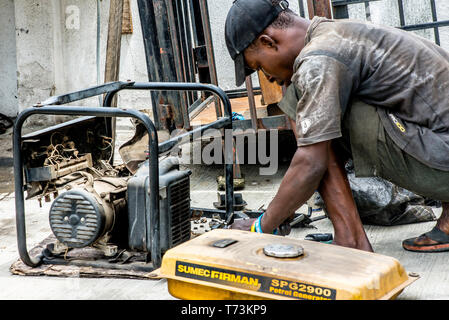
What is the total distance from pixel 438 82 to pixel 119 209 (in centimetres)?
159

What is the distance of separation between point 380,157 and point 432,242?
1.96 feet

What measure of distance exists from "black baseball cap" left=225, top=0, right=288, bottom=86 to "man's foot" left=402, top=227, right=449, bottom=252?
4.22ft

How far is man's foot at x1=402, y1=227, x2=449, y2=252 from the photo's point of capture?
9.59ft

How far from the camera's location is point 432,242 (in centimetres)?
294

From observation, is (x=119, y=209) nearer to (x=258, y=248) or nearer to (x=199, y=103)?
(x=258, y=248)

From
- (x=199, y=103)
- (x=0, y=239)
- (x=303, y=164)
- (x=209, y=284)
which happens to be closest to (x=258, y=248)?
(x=209, y=284)

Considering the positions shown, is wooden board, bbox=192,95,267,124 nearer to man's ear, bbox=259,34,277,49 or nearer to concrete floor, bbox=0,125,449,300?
concrete floor, bbox=0,125,449,300

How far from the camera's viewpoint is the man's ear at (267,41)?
8.48 ft

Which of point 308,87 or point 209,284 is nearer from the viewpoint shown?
point 209,284

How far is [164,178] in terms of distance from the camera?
2.83 meters

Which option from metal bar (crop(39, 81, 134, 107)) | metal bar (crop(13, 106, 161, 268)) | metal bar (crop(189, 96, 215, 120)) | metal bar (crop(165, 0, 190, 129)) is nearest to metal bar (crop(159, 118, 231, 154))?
metal bar (crop(13, 106, 161, 268))

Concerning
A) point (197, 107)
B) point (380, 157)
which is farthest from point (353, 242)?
point (197, 107)

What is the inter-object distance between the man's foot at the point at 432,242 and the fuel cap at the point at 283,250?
3.59 ft

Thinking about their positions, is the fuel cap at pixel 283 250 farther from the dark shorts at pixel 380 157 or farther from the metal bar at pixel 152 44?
the metal bar at pixel 152 44
